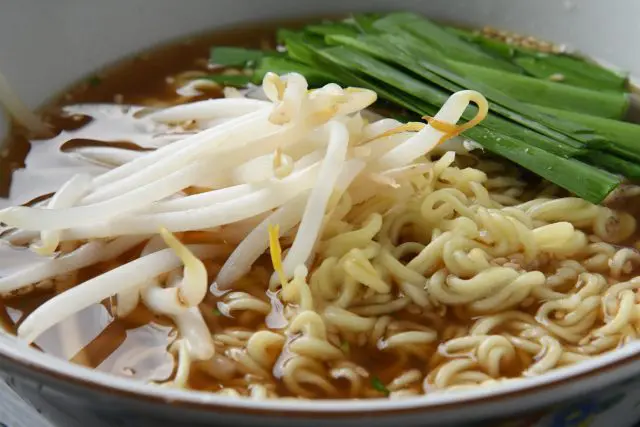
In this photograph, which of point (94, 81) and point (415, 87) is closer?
point (415, 87)

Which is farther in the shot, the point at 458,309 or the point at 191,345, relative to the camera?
the point at 458,309

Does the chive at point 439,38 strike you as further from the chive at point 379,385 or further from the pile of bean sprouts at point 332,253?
the chive at point 379,385

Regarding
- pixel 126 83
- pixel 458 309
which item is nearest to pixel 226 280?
pixel 458 309

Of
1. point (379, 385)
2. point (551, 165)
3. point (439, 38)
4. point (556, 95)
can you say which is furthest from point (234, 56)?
point (379, 385)

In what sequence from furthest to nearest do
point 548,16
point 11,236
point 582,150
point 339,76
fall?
point 548,16 < point 339,76 < point 582,150 < point 11,236

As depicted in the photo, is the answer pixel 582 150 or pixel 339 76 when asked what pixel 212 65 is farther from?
pixel 582 150

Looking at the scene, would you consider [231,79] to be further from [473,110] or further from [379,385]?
[379,385]
